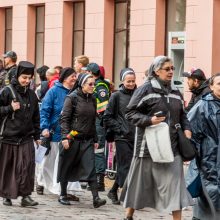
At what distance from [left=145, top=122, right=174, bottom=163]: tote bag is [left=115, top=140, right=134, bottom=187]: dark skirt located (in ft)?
7.11

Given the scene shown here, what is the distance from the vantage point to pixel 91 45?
24906mm

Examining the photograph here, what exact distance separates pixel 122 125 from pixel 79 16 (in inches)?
554

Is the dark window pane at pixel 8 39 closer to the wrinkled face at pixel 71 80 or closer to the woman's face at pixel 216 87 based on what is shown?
the wrinkled face at pixel 71 80

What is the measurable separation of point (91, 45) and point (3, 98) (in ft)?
43.4

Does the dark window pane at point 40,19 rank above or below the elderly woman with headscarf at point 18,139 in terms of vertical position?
above

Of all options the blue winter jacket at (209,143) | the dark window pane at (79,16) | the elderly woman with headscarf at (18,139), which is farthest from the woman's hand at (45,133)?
the dark window pane at (79,16)

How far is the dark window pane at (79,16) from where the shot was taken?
25.9 m

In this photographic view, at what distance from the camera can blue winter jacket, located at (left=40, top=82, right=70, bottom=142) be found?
12938 mm

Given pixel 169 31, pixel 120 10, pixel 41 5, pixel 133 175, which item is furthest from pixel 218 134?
pixel 41 5

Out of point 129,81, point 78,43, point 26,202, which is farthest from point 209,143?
point 78,43

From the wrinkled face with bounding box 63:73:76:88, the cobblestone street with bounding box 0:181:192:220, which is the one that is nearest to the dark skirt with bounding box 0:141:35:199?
the cobblestone street with bounding box 0:181:192:220

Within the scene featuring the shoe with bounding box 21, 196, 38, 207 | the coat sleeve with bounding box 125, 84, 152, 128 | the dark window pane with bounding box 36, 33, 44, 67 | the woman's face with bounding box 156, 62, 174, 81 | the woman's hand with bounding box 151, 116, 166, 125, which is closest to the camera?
the woman's hand with bounding box 151, 116, 166, 125

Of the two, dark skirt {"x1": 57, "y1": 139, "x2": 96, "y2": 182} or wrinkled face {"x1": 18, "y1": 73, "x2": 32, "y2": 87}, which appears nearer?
wrinkled face {"x1": 18, "y1": 73, "x2": 32, "y2": 87}

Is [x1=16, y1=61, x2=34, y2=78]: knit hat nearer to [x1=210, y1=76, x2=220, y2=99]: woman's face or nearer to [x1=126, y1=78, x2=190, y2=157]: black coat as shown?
[x1=126, y1=78, x2=190, y2=157]: black coat
